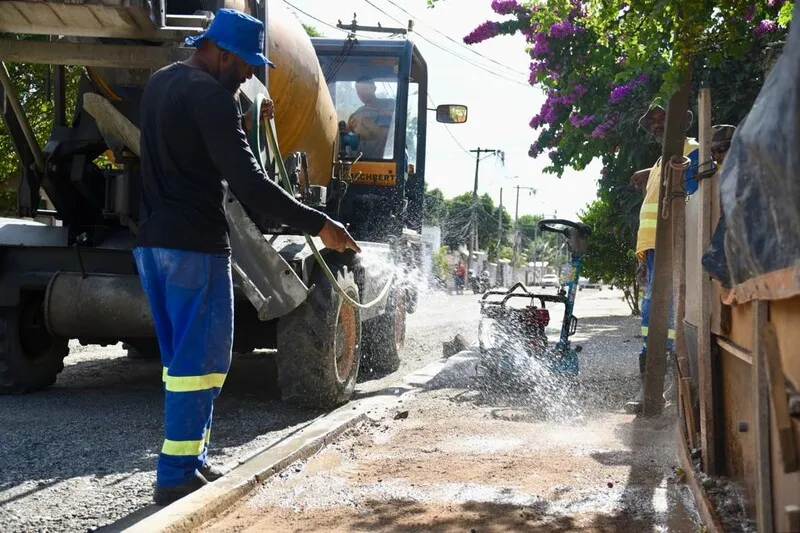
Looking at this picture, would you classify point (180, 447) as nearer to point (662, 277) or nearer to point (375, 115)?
point (662, 277)

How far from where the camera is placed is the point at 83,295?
20.2ft

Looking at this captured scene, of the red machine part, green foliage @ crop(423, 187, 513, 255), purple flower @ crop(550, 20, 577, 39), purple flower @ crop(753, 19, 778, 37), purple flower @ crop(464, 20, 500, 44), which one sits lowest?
the red machine part

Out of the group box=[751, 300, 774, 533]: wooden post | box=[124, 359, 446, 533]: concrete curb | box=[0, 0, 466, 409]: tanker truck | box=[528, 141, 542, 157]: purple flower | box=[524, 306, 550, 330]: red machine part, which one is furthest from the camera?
box=[528, 141, 542, 157]: purple flower

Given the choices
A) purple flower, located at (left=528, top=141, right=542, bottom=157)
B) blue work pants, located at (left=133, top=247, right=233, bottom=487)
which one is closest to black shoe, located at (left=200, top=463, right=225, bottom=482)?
blue work pants, located at (left=133, top=247, right=233, bottom=487)

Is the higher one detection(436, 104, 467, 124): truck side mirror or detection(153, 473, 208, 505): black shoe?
detection(436, 104, 467, 124): truck side mirror

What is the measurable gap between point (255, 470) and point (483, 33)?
929 centimetres

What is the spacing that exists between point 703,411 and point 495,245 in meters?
96.4

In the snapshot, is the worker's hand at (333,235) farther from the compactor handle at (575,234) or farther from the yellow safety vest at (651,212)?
the compactor handle at (575,234)

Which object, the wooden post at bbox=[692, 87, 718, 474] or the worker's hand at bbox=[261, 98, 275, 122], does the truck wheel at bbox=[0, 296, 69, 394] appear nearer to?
the worker's hand at bbox=[261, 98, 275, 122]

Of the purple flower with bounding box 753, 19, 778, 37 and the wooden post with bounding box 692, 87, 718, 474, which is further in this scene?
the purple flower with bounding box 753, 19, 778, 37

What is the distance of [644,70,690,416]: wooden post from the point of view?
589 cm

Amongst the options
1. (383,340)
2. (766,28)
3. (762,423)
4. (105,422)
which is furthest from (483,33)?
(762,423)

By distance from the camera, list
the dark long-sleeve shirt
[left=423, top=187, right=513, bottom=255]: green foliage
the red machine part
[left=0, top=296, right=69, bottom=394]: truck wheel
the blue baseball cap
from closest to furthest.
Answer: the dark long-sleeve shirt < the blue baseball cap < [left=0, top=296, right=69, bottom=394]: truck wheel < the red machine part < [left=423, top=187, right=513, bottom=255]: green foliage

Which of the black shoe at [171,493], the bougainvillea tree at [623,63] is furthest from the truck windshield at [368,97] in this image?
the black shoe at [171,493]
